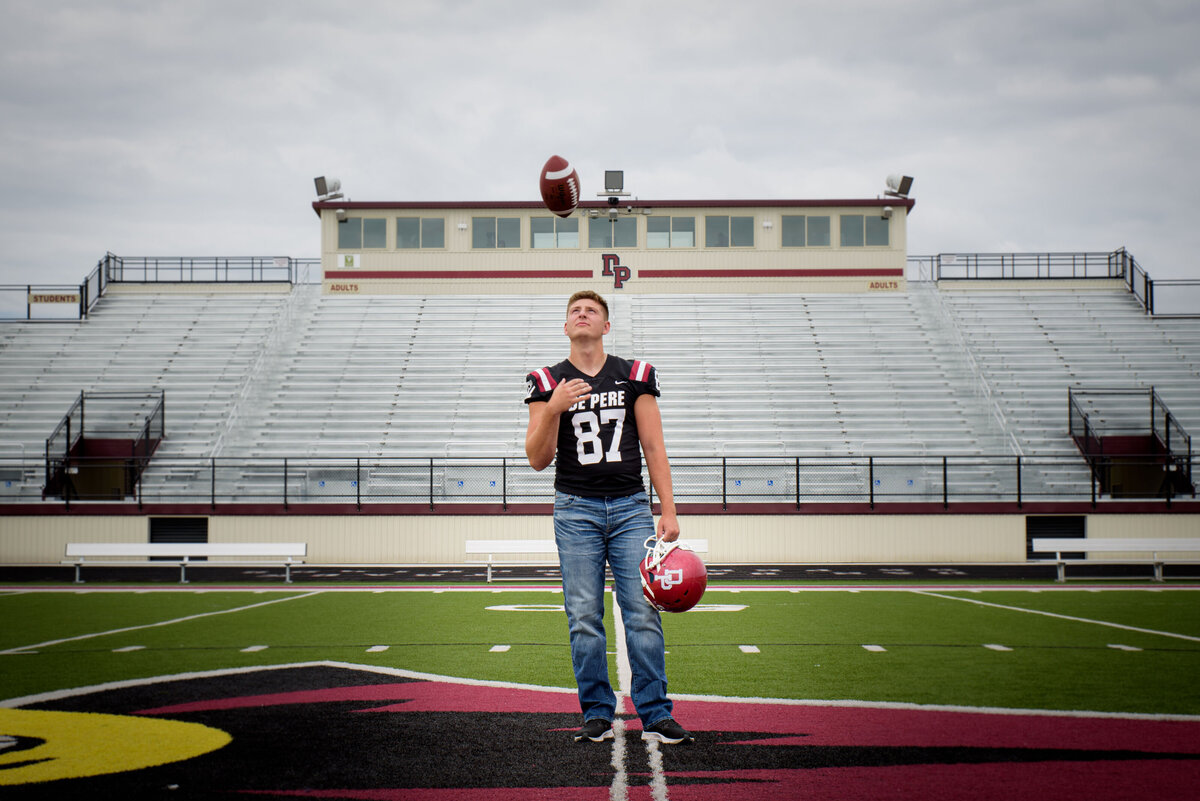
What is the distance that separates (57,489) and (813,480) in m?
14.8

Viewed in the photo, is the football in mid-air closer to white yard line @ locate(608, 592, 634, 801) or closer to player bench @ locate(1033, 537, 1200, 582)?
white yard line @ locate(608, 592, 634, 801)

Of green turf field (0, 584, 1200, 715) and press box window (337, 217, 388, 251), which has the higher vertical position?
press box window (337, 217, 388, 251)

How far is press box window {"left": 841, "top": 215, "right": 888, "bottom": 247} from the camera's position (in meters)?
27.1

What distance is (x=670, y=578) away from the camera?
12.8 ft

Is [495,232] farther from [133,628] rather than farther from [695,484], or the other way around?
[133,628]

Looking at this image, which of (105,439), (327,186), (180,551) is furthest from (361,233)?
(180,551)

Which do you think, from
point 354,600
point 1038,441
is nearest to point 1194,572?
point 1038,441

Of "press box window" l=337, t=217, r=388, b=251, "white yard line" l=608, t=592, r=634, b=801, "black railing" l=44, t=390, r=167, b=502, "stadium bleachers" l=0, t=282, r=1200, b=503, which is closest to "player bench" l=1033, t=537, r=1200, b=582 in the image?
"stadium bleachers" l=0, t=282, r=1200, b=503

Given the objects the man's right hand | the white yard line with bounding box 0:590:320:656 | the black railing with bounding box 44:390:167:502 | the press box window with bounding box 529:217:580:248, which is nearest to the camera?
the man's right hand

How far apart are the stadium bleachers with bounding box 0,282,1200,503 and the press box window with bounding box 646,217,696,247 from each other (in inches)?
71.6

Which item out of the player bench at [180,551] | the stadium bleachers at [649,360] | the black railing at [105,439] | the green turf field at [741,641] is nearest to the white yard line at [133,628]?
the green turf field at [741,641]

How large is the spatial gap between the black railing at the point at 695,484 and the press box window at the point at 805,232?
11244mm

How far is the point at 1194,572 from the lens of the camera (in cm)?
1401

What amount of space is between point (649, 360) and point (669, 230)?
20.8 feet
